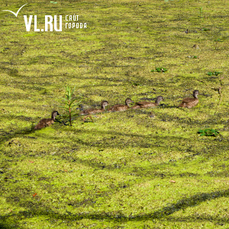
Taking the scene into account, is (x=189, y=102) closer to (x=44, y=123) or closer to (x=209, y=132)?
(x=209, y=132)

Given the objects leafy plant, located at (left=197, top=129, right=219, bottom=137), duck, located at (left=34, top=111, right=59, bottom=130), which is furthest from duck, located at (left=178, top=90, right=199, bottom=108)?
duck, located at (left=34, top=111, right=59, bottom=130)

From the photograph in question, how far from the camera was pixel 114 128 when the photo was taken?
4203 mm

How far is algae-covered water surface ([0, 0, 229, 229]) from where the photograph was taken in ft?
8.82

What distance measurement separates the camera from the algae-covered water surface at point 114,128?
269cm

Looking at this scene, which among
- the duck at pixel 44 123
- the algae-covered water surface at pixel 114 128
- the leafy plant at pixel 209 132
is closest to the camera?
the algae-covered water surface at pixel 114 128

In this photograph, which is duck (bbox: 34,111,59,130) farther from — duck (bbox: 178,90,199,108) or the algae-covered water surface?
duck (bbox: 178,90,199,108)

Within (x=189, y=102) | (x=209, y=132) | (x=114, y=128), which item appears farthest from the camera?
(x=189, y=102)

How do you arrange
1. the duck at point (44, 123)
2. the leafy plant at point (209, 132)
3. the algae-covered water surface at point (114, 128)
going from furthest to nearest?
the duck at point (44, 123) → the leafy plant at point (209, 132) → the algae-covered water surface at point (114, 128)

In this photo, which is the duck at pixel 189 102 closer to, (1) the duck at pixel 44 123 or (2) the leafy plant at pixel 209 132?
(2) the leafy plant at pixel 209 132

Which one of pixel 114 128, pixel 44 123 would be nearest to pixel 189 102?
pixel 114 128

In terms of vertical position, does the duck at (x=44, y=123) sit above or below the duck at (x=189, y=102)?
below

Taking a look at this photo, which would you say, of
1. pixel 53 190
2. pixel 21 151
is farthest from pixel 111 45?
pixel 53 190

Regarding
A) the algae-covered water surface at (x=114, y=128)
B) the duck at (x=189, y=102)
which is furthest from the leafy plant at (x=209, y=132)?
the duck at (x=189, y=102)

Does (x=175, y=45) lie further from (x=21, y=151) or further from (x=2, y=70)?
(x=21, y=151)
